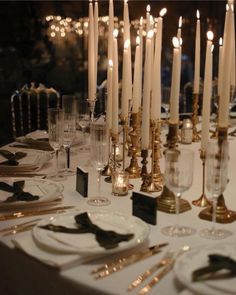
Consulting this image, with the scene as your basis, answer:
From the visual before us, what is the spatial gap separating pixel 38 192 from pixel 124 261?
0.56 meters

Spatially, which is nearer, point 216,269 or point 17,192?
point 216,269

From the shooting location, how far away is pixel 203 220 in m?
1.46

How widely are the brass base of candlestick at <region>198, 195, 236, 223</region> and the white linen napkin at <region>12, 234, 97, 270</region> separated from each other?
17.5 inches

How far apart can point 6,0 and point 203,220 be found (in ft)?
13.5

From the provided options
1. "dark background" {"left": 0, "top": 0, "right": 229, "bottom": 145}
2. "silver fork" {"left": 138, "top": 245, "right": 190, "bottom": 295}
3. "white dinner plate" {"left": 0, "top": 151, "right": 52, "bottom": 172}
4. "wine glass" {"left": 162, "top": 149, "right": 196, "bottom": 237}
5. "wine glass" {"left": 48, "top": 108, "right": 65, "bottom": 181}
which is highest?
"dark background" {"left": 0, "top": 0, "right": 229, "bottom": 145}

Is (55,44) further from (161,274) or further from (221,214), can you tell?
(161,274)

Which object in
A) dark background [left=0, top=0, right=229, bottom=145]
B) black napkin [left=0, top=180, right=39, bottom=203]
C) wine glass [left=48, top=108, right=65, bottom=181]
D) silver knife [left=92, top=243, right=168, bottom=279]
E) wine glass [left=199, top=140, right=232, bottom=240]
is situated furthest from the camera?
dark background [left=0, top=0, right=229, bottom=145]

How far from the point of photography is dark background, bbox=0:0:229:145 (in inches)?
195

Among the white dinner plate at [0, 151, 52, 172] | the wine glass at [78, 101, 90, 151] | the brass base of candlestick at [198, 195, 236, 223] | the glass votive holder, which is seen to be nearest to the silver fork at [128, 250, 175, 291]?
the brass base of candlestick at [198, 195, 236, 223]

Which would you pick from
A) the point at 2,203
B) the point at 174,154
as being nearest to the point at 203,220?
the point at 174,154

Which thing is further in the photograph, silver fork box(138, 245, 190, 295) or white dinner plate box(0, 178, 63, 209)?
white dinner plate box(0, 178, 63, 209)

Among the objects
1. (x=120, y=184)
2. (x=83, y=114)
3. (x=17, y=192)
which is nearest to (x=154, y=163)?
(x=120, y=184)

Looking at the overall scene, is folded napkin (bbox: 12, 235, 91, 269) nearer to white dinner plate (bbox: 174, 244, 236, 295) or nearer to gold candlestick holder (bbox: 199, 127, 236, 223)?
white dinner plate (bbox: 174, 244, 236, 295)

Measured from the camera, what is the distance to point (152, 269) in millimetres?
1129
